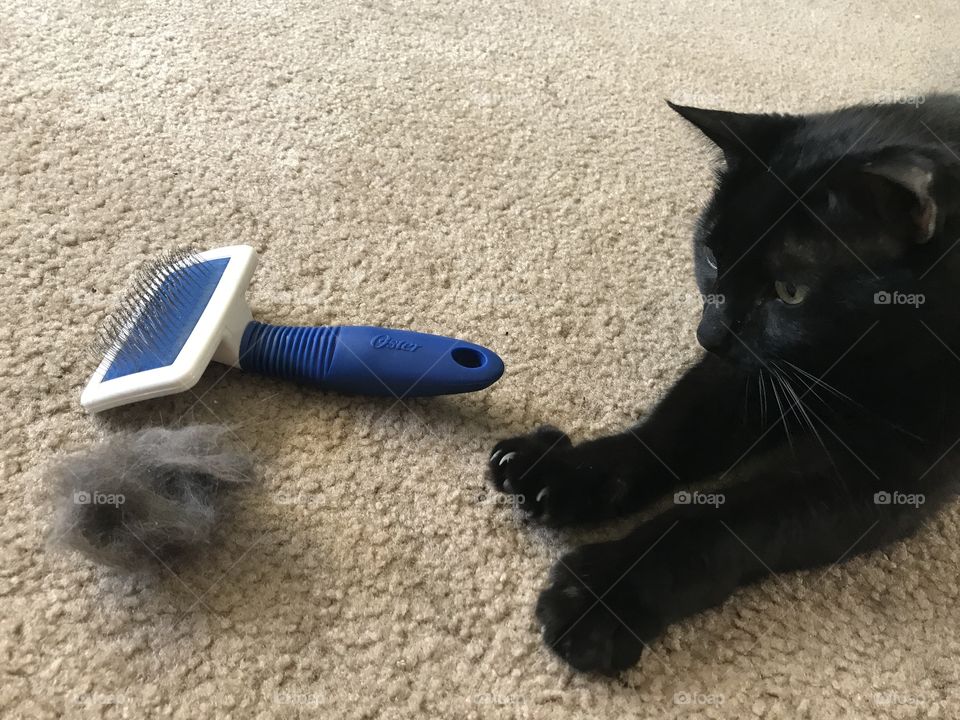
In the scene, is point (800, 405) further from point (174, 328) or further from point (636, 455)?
point (174, 328)

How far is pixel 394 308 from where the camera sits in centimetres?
94

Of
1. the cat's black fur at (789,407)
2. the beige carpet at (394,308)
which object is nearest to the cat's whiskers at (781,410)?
the cat's black fur at (789,407)

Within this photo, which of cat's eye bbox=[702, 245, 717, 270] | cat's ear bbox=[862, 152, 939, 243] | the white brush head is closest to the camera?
cat's ear bbox=[862, 152, 939, 243]

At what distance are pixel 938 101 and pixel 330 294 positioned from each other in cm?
71

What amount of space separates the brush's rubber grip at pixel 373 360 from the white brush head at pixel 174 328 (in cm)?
4

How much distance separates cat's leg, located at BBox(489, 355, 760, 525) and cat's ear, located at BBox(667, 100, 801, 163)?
0.75 feet

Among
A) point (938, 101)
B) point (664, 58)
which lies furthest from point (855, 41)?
point (938, 101)

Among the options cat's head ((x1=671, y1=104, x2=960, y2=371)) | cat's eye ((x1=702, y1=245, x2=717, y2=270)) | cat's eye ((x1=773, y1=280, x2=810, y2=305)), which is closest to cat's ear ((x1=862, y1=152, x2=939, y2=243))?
cat's head ((x1=671, y1=104, x2=960, y2=371))

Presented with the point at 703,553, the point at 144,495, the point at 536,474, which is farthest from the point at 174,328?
the point at 703,553

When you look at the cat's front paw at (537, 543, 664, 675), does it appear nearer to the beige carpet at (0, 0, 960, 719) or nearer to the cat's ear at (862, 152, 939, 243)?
the beige carpet at (0, 0, 960, 719)

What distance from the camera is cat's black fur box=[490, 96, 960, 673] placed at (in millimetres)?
674

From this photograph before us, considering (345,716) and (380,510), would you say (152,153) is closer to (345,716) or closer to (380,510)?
(380,510)

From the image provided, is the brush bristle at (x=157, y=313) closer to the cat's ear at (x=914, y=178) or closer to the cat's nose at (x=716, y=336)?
the cat's nose at (x=716, y=336)

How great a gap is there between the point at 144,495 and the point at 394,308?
1.23 ft
